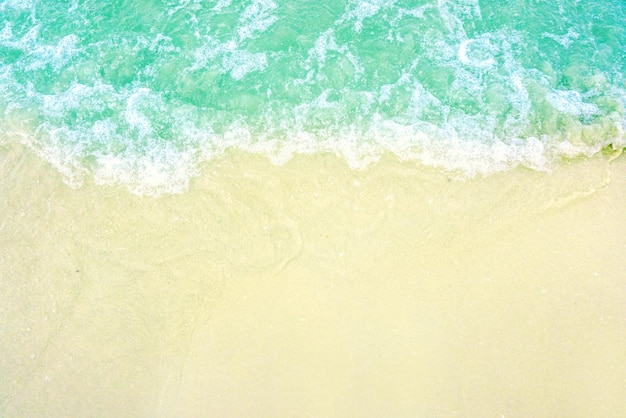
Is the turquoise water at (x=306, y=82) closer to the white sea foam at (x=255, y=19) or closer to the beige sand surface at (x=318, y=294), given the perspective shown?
the white sea foam at (x=255, y=19)

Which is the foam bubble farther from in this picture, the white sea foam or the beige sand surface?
the white sea foam

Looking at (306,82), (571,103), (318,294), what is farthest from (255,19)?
(571,103)

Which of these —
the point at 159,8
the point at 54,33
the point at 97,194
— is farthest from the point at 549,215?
the point at 54,33

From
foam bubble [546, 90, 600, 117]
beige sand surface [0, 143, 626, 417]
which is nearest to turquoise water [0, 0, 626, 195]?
foam bubble [546, 90, 600, 117]

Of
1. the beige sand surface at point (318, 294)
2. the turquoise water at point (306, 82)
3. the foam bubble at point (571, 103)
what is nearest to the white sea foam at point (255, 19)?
the turquoise water at point (306, 82)

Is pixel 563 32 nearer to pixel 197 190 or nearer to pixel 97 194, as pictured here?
pixel 197 190
